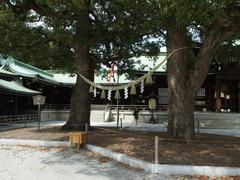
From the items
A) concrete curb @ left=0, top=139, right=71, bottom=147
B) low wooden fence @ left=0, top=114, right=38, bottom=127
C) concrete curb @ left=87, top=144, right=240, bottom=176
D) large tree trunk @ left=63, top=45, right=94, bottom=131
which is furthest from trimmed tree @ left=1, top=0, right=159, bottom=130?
low wooden fence @ left=0, top=114, right=38, bottom=127

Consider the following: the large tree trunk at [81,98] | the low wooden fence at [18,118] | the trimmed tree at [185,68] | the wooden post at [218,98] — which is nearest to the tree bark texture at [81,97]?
the large tree trunk at [81,98]

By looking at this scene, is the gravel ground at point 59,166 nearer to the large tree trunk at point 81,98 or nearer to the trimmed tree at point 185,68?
the trimmed tree at point 185,68

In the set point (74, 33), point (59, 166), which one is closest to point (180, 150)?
point (59, 166)

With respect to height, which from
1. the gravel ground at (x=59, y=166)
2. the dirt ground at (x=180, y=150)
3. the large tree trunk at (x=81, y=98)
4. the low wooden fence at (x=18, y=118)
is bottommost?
the gravel ground at (x=59, y=166)

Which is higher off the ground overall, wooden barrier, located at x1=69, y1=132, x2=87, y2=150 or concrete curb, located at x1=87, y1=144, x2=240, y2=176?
wooden barrier, located at x1=69, y1=132, x2=87, y2=150

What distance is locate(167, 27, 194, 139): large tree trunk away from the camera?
1407cm

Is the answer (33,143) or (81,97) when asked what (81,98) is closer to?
(81,97)

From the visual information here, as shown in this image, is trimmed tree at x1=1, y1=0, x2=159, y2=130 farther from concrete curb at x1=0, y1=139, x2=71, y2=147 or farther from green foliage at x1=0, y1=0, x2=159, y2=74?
concrete curb at x1=0, y1=139, x2=71, y2=147

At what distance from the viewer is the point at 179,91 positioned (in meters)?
14.1

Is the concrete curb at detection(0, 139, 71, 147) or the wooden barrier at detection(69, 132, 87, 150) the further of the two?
the concrete curb at detection(0, 139, 71, 147)

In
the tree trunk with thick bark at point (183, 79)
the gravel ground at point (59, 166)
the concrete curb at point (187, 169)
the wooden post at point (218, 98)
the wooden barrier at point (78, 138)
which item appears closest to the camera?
the concrete curb at point (187, 169)

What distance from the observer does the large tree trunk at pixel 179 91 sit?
14070mm

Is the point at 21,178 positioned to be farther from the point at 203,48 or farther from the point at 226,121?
the point at 226,121

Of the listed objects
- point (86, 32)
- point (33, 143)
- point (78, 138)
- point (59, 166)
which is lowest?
point (59, 166)
